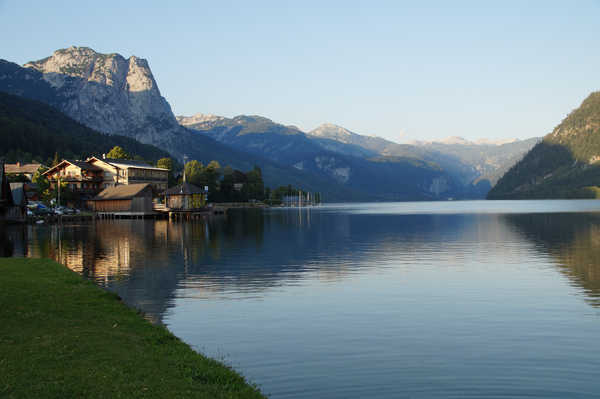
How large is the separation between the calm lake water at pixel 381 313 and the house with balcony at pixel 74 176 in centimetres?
10742

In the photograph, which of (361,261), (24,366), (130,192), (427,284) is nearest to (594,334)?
(427,284)

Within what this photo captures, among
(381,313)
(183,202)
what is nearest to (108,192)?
(183,202)

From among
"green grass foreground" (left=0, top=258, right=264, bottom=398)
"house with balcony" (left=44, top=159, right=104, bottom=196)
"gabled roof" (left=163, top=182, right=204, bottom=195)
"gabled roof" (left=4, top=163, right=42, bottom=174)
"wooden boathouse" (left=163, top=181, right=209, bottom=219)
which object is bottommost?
"green grass foreground" (left=0, top=258, right=264, bottom=398)

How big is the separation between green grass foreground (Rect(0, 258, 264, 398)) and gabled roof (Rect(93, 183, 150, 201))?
126054 millimetres

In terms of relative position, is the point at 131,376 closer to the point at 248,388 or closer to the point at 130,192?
the point at 248,388

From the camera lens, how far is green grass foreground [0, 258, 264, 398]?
1270 centimetres

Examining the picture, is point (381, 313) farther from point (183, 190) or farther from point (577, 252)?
point (183, 190)

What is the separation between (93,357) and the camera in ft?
49.8

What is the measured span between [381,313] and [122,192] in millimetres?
132701

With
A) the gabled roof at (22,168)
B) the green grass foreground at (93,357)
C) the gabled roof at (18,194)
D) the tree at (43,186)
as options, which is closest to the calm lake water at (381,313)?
the green grass foreground at (93,357)

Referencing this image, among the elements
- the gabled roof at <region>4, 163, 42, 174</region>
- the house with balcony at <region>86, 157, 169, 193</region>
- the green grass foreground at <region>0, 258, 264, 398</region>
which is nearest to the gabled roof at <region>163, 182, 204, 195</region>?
the house with balcony at <region>86, 157, 169, 193</region>

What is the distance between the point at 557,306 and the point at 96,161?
155938mm

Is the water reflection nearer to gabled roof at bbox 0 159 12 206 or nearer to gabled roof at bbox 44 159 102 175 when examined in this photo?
gabled roof at bbox 0 159 12 206

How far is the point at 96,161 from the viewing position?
164m
